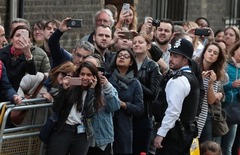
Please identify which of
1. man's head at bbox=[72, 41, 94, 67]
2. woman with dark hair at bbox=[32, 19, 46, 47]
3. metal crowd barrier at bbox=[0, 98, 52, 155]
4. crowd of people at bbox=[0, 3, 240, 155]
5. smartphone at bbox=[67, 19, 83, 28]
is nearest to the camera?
metal crowd barrier at bbox=[0, 98, 52, 155]

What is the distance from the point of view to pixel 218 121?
42.5 feet

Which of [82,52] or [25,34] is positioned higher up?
[25,34]

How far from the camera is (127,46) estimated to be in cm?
1235

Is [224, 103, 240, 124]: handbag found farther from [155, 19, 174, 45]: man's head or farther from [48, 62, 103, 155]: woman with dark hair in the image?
[48, 62, 103, 155]: woman with dark hair

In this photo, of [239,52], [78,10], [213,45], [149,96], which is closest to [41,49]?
[149,96]

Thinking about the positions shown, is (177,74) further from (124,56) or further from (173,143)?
(124,56)

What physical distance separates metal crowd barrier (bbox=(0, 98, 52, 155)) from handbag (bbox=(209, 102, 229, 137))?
9.38ft

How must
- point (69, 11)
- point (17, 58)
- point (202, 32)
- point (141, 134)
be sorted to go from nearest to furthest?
point (17, 58)
point (141, 134)
point (202, 32)
point (69, 11)

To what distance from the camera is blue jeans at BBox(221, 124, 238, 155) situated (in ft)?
44.7

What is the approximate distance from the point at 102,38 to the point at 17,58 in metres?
1.41

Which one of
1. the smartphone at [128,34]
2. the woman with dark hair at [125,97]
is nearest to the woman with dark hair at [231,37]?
the smartphone at [128,34]

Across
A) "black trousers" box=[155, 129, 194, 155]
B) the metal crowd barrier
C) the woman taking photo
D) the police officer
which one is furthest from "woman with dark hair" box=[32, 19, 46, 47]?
"black trousers" box=[155, 129, 194, 155]

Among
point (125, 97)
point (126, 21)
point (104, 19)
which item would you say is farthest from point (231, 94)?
point (125, 97)

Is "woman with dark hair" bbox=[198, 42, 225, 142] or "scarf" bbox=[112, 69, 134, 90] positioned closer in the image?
"scarf" bbox=[112, 69, 134, 90]
